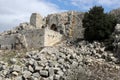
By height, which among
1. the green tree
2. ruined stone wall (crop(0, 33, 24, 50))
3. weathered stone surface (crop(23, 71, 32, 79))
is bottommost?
weathered stone surface (crop(23, 71, 32, 79))

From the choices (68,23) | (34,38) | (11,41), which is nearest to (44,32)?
(34,38)

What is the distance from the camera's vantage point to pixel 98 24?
37719mm

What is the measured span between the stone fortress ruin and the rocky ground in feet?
20.7

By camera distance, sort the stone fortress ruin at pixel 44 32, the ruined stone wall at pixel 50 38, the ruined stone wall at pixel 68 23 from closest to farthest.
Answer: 1. the ruined stone wall at pixel 50 38
2. the stone fortress ruin at pixel 44 32
3. the ruined stone wall at pixel 68 23

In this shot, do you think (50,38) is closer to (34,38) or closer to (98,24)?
(34,38)

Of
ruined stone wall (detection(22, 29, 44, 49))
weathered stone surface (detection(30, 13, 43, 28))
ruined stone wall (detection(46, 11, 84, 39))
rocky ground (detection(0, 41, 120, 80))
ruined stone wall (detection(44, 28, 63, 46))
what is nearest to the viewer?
rocky ground (detection(0, 41, 120, 80))

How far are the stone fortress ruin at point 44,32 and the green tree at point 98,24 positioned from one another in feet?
13.6

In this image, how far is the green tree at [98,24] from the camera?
37.4 m

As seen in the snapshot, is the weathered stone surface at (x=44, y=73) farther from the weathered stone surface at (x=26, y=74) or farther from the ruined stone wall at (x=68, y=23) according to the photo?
the ruined stone wall at (x=68, y=23)

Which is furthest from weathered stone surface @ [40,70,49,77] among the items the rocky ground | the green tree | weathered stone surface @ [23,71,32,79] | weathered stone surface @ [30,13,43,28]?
weathered stone surface @ [30,13,43,28]

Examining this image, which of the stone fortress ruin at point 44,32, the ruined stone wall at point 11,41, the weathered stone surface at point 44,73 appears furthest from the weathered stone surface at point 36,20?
the weathered stone surface at point 44,73

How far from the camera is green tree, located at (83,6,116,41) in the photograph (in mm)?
37375

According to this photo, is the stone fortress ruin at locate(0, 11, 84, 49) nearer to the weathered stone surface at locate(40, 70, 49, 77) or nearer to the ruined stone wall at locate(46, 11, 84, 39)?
the ruined stone wall at locate(46, 11, 84, 39)

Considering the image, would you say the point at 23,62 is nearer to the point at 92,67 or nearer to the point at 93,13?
the point at 92,67
